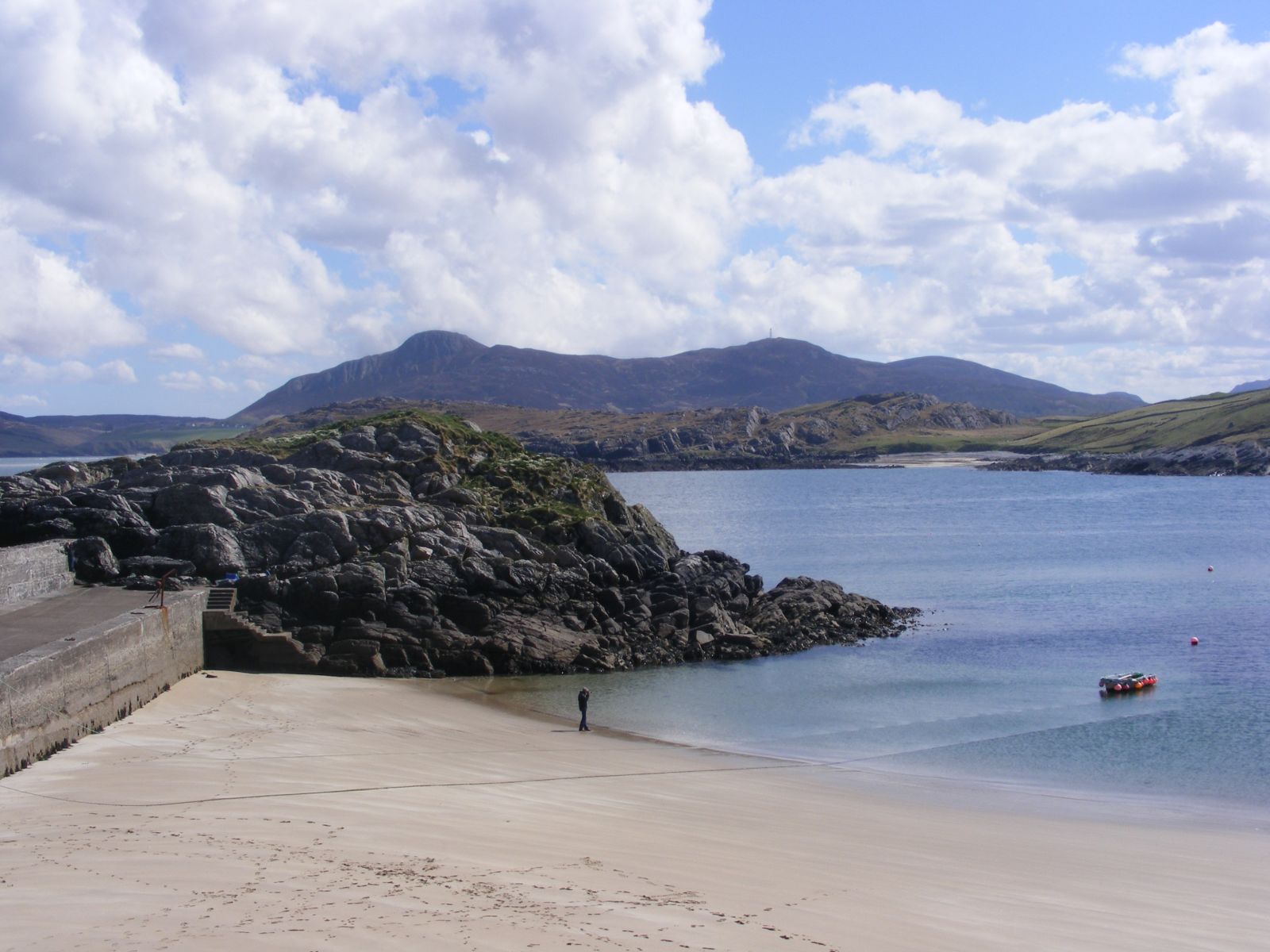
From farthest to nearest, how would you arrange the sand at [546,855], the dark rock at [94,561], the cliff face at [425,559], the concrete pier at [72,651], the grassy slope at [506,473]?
the grassy slope at [506,473], the dark rock at [94,561], the cliff face at [425,559], the concrete pier at [72,651], the sand at [546,855]

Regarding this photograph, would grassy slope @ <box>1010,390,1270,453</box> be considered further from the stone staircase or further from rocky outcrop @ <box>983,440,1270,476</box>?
the stone staircase

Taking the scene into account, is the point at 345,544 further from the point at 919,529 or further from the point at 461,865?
the point at 919,529

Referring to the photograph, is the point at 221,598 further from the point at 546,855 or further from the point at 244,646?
the point at 546,855

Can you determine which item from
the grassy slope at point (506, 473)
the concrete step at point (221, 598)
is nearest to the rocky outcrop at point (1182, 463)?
the grassy slope at point (506, 473)

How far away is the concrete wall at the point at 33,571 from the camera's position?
29.8 m

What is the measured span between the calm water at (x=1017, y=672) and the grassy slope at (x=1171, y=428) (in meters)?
78.0

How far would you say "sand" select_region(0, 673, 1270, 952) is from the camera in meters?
10.3

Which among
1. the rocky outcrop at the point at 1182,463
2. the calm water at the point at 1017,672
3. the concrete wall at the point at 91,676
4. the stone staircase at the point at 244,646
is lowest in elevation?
the calm water at the point at 1017,672

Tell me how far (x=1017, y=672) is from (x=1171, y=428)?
143m

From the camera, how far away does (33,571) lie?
102 feet

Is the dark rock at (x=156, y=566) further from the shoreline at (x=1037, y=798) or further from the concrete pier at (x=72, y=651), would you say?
the shoreline at (x=1037, y=798)

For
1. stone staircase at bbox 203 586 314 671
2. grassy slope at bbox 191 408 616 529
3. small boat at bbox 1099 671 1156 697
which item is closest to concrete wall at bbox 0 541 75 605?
stone staircase at bbox 203 586 314 671

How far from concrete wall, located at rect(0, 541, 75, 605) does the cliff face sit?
0.93m

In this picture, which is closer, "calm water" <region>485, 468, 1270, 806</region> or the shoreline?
the shoreline
